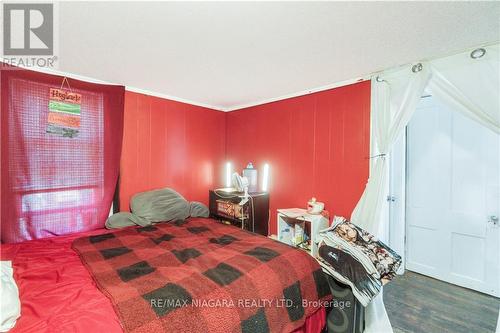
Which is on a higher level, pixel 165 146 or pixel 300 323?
pixel 165 146

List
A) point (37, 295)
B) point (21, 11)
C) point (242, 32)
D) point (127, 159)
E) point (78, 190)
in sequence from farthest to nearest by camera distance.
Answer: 1. point (127, 159)
2. point (78, 190)
3. point (242, 32)
4. point (21, 11)
5. point (37, 295)

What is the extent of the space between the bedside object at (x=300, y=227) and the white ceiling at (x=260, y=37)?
1576mm

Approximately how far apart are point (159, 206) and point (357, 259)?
2196 millimetres

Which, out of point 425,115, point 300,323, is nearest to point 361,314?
point 300,323

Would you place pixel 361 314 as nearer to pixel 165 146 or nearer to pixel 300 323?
pixel 300 323

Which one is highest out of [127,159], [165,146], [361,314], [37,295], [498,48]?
[498,48]

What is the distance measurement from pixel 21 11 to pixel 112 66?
2.60 ft

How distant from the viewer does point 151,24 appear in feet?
5.07

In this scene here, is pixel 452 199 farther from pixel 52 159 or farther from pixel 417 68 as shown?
pixel 52 159

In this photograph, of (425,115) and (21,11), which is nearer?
(21,11)

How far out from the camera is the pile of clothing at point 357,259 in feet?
5.35

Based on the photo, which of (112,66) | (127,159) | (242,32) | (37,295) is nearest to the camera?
(37,295)

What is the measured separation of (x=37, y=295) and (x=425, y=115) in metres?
4.06

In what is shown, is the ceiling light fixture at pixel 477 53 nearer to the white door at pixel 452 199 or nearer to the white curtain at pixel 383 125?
the white curtain at pixel 383 125
